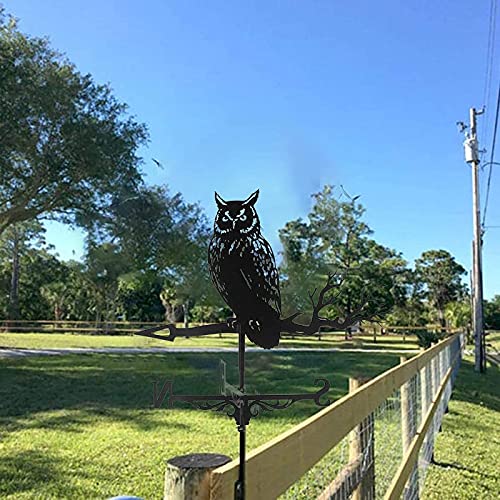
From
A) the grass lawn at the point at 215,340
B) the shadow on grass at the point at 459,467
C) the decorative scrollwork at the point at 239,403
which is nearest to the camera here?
the decorative scrollwork at the point at 239,403

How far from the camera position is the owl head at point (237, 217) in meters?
1.46

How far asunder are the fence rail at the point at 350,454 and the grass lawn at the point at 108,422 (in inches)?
57.2

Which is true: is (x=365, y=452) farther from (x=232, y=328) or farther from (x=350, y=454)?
(x=232, y=328)

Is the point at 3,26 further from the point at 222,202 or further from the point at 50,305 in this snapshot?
the point at 50,305

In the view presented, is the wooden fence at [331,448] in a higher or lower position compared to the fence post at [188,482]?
lower

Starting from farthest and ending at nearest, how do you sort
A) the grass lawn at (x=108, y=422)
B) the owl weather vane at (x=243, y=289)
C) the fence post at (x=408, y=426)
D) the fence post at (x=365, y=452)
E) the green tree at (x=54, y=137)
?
the green tree at (x=54, y=137) → the grass lawn at (x=108, y=422) → the fence post at (x=408, y=426) → the fence post at (x=365, y=452) → the owl weather vane at (x=243, y=289)

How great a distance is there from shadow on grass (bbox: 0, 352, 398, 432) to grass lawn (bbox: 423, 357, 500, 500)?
1.64 m

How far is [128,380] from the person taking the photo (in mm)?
9562

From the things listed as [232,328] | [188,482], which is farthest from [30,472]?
[188,482]

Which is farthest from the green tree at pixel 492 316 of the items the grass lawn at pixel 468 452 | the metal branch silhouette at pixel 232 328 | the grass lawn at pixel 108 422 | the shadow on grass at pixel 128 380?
the metal branch silhouette at pixel 232 328

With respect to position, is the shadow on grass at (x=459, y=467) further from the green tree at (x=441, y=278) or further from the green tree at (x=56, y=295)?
the green tree at (x=441, y=278)

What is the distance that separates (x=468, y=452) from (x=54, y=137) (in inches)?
460

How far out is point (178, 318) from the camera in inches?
1300

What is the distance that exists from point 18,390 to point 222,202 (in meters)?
7.94
